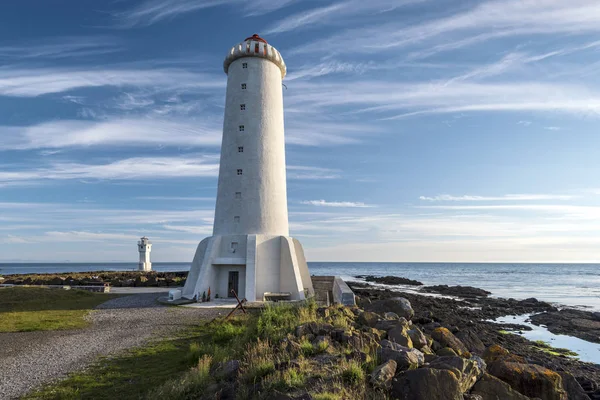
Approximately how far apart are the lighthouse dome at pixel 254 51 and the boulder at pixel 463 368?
1665cm

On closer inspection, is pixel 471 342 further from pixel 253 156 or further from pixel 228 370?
pixel 253 156

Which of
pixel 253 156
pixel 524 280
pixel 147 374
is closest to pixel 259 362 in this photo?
pixel 147 374

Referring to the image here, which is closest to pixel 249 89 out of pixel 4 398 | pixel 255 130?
pixel 255 130

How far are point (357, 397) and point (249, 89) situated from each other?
53.5 ft

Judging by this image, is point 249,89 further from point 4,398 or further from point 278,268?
point 4,398

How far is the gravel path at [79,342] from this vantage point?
712 centimetres

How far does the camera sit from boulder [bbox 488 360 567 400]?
6512mm

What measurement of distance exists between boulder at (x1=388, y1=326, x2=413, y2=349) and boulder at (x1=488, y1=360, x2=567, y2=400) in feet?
5.01

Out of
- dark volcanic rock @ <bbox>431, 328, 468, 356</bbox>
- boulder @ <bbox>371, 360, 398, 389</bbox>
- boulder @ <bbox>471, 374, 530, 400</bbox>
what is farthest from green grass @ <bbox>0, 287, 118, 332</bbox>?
boulder @ <bbox>471, 374, 530, 400</bbox>

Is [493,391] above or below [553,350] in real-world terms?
above

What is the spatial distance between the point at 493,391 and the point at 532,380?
54.3 inches

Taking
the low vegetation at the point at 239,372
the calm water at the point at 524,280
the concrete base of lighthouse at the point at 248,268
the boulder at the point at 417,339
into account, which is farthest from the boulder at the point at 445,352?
the calm water at the point at 524,280

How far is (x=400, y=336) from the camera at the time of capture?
7.30 m

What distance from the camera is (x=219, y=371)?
633cm
